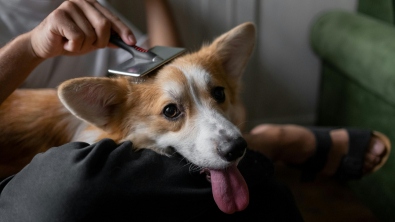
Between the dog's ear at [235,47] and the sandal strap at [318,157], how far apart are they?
501mm

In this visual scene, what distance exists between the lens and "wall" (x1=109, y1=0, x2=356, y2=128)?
1937 millimetres

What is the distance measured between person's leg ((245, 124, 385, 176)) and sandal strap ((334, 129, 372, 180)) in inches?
0.9

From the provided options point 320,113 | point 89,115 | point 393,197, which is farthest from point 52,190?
point 320,113

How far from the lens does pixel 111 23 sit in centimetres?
94

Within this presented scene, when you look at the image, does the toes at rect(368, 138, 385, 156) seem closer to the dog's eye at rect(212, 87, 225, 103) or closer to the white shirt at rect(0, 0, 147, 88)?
the dog's eye at rect(212, 87, 225, 103)

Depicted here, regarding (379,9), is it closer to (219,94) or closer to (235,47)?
(235,47)

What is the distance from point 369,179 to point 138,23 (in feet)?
5.31

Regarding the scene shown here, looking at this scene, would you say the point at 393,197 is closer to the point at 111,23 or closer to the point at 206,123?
the point at 206,123

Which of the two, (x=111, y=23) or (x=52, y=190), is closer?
(x=52, y=190)

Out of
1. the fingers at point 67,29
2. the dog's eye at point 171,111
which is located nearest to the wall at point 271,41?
the fingers at point 67,29

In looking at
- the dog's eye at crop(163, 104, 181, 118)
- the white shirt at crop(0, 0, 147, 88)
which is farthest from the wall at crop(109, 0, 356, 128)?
the dog's eye at crop(163, 104, 181, 118)

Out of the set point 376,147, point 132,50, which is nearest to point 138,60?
point 132,50

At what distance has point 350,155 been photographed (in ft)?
4.52

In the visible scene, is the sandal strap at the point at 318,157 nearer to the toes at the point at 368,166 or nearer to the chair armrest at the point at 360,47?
the toes at the point at 368,166
